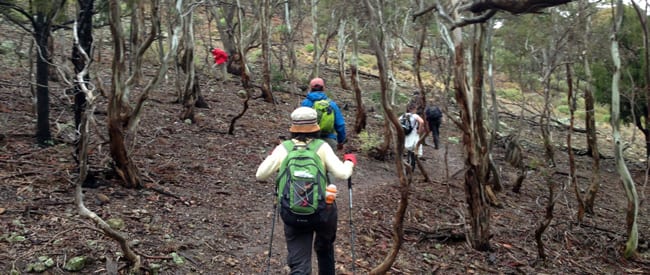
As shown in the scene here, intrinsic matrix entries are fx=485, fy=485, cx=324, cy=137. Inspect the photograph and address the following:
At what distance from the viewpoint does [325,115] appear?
651 cm

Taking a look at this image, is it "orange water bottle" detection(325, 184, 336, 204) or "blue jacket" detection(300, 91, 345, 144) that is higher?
"blue jacket" detection(300, 91, 345, 144)

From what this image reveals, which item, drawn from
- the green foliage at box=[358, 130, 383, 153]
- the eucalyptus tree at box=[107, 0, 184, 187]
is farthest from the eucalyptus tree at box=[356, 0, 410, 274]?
the green foliage at box=[358, 130, 383, 153]

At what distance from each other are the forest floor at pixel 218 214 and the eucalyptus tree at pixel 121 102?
0.79ft

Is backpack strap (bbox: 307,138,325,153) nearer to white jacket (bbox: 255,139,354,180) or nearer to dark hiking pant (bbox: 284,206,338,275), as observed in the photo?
white jacket (bbox: 255,139,354,180)

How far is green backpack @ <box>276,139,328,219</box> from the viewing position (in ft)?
12.0

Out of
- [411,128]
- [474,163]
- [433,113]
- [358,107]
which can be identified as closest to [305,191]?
[474,163]

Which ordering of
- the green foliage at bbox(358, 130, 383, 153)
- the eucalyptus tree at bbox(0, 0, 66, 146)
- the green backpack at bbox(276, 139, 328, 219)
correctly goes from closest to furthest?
1. the green backpack at bbox(276, 139, 328, 219)
2. the eucalyptus tree at bbox(0, 0, 66, 146)
3. the green foliage at bbox(358, 130, 383, 153)

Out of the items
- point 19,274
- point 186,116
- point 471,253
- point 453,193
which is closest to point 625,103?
point 453,193

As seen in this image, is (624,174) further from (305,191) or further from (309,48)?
(309,48)

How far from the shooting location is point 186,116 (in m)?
11.1

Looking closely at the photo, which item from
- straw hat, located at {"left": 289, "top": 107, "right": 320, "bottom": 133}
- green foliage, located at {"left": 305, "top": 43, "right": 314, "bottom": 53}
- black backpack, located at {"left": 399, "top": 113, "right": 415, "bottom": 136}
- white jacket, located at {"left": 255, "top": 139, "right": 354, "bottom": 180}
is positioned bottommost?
black backpack, located at {"left": 399, "top": 113, "right": 415, "bottom": 136}

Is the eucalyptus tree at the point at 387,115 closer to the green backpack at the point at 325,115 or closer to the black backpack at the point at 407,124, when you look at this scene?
the green backpack at the point at 325,115

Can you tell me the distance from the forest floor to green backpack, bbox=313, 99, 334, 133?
145cm

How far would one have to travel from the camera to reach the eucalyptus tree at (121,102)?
5.92m
